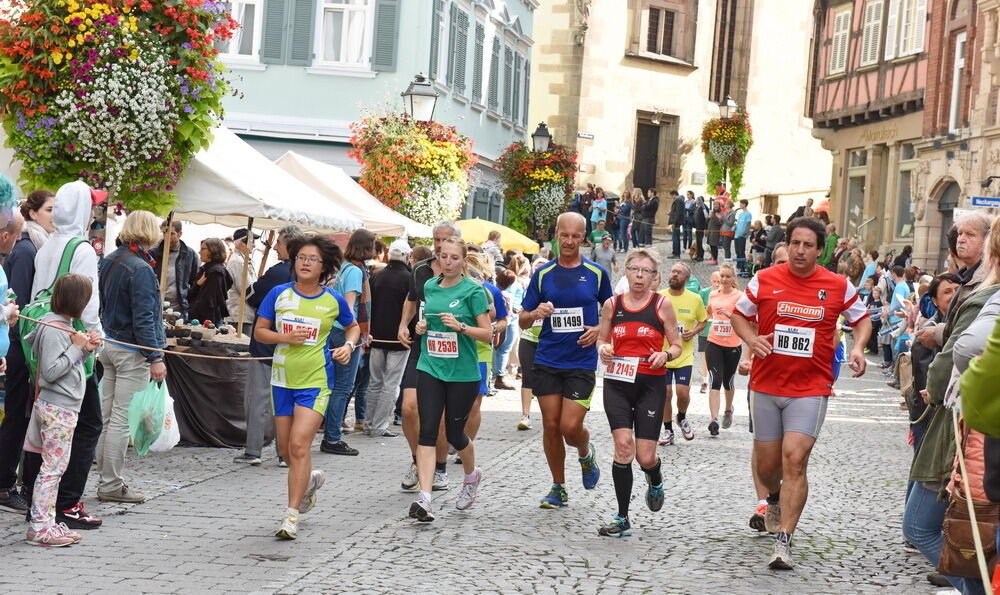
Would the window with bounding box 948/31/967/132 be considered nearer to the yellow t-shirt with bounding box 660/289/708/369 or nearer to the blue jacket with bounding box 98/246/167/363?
the yellow t-shirt with bounding box 660/289/708/369

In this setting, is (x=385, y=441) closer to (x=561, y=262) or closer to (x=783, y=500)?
(x=561, y=262)

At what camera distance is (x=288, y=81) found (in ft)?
93.8

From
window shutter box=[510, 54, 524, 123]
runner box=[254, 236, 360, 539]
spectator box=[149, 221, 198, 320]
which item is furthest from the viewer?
window shutter box=[510, 54, 524, 123]

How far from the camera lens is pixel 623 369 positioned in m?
8.77

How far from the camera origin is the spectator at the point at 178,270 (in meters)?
16.4

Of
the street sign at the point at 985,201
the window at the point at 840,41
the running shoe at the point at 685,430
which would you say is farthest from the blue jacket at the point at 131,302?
the window at the point at 840,41

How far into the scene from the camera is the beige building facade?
51438 millimetres

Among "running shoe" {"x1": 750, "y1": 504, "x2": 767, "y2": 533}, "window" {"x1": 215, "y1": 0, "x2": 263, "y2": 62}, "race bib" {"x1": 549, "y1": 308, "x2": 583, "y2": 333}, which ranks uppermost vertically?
"window" {"x1": 215, "y1": 0, "x2": 263, "y2": 62}

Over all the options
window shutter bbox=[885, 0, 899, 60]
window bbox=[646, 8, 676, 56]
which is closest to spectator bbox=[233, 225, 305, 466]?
window shutter bbox=[885, 0, 899, 60]

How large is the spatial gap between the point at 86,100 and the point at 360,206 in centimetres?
695

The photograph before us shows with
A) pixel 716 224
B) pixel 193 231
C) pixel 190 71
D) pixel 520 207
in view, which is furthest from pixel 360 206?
pixel 716 224

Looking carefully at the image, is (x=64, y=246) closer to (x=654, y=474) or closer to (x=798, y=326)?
(x=654, y=474)

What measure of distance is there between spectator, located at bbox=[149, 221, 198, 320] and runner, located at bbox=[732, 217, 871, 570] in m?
9.58

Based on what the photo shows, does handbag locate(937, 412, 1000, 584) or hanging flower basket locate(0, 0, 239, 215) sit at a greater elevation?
hanging flower basket locate(0, 0, 239, 215)
